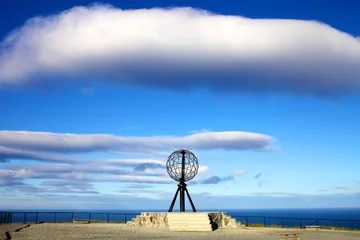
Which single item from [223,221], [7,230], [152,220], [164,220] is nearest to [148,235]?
[164,220]

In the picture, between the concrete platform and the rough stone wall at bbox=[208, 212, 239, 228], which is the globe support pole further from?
the rough stone wall at bbox=[208, 212, 239, 228]

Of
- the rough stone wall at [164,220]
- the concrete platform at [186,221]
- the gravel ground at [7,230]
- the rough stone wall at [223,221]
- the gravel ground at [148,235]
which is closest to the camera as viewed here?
the gravel ground at [7,230]

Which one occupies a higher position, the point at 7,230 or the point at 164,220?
the point at 164,220

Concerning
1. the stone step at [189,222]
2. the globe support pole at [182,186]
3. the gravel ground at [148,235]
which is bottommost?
the gravel ground at [148,235]

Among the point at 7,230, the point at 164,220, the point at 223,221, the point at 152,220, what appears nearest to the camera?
the point at 7,230

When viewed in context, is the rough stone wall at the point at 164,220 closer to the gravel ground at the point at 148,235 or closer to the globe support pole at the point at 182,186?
the gravel ground at the point at 148,235

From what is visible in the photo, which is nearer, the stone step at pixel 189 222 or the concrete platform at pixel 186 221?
the stone step at pixel 189 222

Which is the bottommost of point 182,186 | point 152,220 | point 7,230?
point 7,230

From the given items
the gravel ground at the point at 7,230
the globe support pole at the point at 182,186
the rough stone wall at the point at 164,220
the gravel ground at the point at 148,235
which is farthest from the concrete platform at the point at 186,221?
the gravel ground at the point at 7,230

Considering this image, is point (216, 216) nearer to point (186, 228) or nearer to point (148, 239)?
point (186, 228)

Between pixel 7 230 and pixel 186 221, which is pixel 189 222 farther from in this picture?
pixel 7 230

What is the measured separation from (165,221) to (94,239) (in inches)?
422

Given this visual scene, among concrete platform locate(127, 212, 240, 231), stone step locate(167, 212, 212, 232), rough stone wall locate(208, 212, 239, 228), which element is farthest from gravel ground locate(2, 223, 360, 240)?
rough stone wall locate(208, 212, 239, 228)

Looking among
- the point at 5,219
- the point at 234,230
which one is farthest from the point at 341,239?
the point at 5,219
